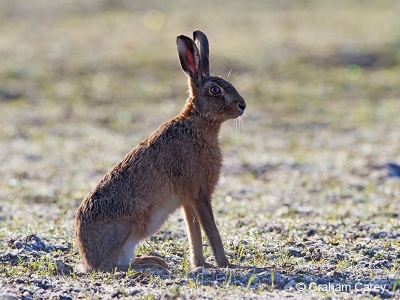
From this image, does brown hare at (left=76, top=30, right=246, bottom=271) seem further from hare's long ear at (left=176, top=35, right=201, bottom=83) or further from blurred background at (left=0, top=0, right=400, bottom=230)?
blurred background at (left=0, top=0, right=400, bottom=230)

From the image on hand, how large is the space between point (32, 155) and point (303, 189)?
584cm

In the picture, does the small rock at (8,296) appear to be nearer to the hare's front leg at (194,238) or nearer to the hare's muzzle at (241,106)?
the hare's front leg at (194,238)

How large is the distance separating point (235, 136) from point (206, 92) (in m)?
9.39

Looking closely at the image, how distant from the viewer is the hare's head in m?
8.25

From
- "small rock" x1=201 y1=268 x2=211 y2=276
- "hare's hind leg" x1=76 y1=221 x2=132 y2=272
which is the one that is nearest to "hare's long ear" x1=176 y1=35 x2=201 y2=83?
"hare's hind leg" x1=76 y1=221 x2=132 y2=272

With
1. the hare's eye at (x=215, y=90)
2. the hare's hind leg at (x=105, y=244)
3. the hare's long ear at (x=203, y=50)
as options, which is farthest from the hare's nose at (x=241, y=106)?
the hare's hind leg at (x=105, y=244)

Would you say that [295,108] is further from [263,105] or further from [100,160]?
[100,160]

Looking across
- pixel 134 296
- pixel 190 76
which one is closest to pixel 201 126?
pixel 190 76

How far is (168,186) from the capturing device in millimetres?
7895

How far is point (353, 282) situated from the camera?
7141 mm

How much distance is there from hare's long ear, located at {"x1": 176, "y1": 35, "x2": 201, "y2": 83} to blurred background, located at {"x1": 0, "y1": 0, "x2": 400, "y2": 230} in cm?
251

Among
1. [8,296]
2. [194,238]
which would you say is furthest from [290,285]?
[8,296]

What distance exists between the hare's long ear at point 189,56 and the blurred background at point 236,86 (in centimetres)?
251

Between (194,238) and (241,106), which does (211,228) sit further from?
(241,106)
